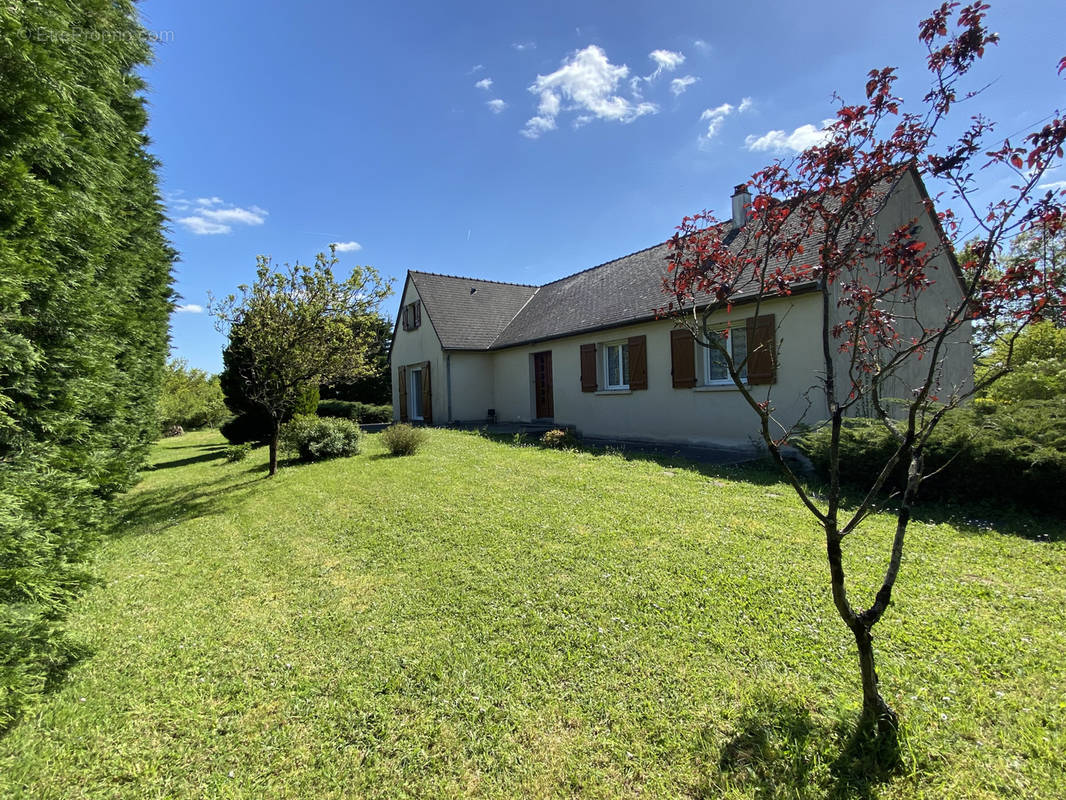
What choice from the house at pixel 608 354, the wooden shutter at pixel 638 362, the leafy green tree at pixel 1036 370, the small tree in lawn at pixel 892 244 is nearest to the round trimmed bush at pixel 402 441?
the house at pixel 608 354

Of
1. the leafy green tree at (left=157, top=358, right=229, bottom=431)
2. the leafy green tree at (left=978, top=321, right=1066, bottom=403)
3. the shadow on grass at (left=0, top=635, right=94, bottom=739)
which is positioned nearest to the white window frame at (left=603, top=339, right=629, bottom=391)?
the leafy green tree at (left=978, top=321, right=1066, bottom=403)

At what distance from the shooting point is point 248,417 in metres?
14.8

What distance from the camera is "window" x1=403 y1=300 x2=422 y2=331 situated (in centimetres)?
1861

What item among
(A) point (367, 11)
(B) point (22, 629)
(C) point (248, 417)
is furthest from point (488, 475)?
(C) point (248, 417)

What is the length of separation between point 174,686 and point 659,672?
2863 millimetres

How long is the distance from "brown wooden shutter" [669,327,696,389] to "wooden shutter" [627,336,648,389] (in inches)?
32.9

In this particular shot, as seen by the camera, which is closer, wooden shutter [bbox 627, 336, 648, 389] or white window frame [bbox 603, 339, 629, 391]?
wooden shutter [bbox 627, 336, 648, 389]

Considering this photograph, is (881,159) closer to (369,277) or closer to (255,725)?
(255,725)

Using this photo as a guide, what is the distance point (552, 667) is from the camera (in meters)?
2.70

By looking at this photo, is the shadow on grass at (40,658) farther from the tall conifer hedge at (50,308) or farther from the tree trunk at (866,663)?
the tree trunk at (866,663)

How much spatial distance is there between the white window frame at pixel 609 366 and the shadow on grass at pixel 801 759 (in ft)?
33.3

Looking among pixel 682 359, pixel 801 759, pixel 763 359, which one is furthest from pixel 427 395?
pixel 801 759

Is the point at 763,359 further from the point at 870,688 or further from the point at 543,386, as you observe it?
the point at 543,386

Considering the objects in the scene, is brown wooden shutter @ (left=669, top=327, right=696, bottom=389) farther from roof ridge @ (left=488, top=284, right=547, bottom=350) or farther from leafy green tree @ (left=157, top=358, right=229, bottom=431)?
leafy green tree @ (left=157, top=358, right=229, bottom=431)
